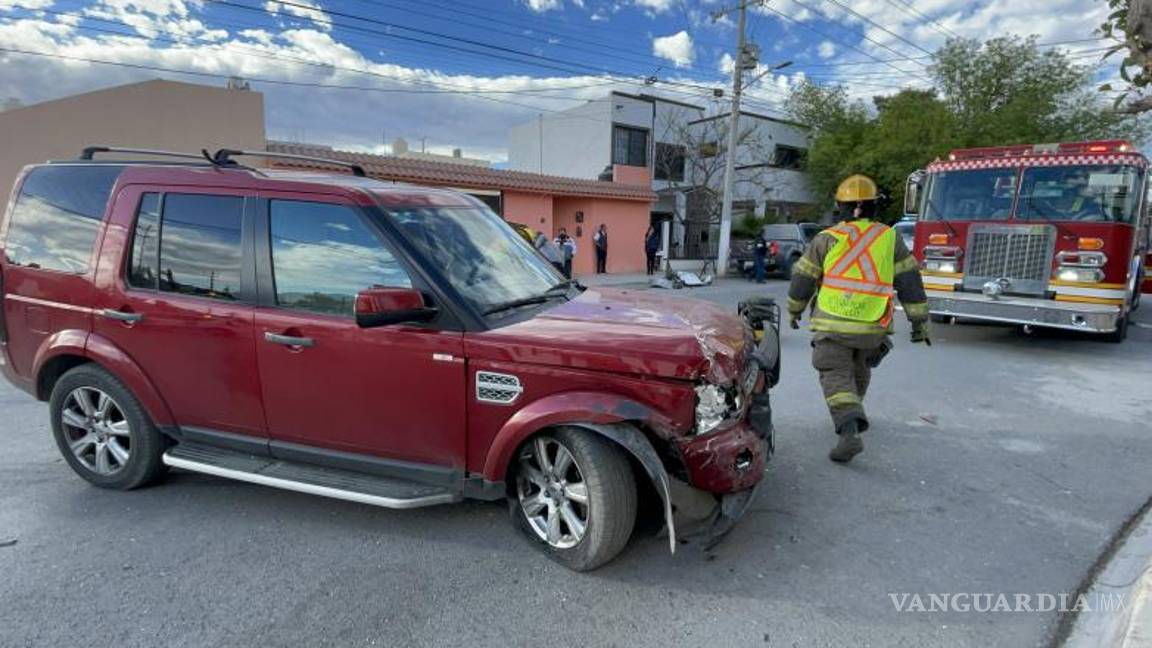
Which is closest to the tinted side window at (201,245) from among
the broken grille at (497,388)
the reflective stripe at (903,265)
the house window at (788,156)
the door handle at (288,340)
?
the door handle at (288,340)

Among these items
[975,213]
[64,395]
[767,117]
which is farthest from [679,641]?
[767,117]

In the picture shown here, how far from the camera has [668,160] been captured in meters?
28.7

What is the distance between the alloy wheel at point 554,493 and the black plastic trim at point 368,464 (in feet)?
1.16

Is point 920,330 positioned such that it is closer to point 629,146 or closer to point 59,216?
point 59,216

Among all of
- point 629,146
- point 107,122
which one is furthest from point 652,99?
point 107,122

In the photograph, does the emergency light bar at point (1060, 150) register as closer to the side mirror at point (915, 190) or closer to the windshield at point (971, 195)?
the windshield at point (971, 195)

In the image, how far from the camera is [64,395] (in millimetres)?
3674

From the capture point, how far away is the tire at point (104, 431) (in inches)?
140

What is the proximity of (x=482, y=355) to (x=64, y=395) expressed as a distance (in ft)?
9.02

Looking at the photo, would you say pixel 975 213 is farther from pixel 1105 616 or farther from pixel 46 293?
pixel 46 293

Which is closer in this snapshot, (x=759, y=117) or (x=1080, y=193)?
(x=1080, y=193)

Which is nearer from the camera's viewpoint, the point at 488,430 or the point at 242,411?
the point at 488,430

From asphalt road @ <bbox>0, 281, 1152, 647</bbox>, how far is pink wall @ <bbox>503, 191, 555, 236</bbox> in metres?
15.0

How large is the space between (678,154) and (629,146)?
2594 mm
